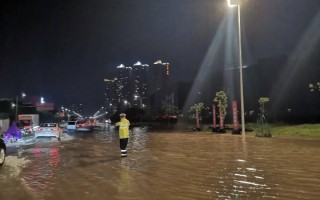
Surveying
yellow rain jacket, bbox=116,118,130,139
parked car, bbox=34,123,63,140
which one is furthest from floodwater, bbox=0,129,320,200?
parked car, bbox=34,123,63,140

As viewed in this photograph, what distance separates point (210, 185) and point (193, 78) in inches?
5360

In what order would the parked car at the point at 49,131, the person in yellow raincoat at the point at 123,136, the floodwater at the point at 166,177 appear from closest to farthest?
the floodwater at the point at 166,177 < the person in yellow raincoat at the point at 123,136 < the parked car at the point at 49,131

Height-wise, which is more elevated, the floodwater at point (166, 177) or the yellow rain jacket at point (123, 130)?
the yellow rain jacket at point (123, 130)

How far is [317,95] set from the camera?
72.9m

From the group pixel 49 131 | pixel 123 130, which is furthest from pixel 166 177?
pixel 49 131

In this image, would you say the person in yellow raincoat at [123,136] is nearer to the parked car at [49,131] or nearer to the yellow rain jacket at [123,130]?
the yellow rain jacket at [123,130]

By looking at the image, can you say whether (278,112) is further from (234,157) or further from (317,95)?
(234,157)

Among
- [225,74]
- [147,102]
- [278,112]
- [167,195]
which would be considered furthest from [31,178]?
[147,102]

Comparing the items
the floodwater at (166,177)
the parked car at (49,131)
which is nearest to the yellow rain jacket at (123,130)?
the floodwater at (166,177)

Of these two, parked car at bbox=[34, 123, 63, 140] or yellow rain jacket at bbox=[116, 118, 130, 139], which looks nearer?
yellow rain jacket at bbox=[116, 118, 130, 139]

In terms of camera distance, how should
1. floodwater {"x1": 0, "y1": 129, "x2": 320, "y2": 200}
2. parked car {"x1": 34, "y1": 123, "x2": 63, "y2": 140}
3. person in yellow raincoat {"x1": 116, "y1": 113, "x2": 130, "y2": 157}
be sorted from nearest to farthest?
1. floodwater {"x1": 0, "y1": 129, "x2": 320, "y2": 200}
2. person in yellow raincoat {"x1": 116, "y1": 113, "x2": 130, "y2": 157}
3. parked car {"x1": 34, "y1": 123, "x2": 63, "y2": 140}

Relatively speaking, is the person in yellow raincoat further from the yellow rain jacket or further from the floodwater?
the floodwater

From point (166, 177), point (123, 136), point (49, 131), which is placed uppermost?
point (49, 131)

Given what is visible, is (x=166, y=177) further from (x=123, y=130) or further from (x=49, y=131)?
(x=49, y=131)
